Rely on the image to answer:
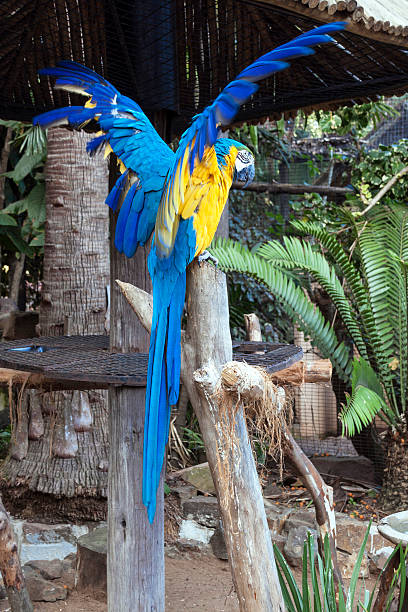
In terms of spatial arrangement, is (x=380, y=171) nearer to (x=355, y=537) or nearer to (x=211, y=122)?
(x=355, y=537)

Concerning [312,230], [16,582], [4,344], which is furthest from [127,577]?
[312,230]

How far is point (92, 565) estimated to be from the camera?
275 centimetres

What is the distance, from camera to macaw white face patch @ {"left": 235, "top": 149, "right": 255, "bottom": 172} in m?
1.54

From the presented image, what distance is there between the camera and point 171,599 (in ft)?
9.01

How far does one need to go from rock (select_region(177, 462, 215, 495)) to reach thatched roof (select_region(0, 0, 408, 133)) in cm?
212

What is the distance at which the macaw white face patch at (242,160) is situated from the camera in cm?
154

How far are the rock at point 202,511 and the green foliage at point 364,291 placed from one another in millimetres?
882

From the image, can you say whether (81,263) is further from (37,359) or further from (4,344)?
(37,359)

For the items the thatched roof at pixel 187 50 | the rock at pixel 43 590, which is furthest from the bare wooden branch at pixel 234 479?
the rock at pixel 43 590

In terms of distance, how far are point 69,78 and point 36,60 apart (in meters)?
0.58

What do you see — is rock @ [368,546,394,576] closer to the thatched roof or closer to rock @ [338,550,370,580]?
rock @ [338,550,370,580]

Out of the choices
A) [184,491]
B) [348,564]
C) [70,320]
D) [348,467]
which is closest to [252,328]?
[70,320]

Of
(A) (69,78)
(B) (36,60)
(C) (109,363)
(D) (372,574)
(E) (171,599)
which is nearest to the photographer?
(A) (69,78)

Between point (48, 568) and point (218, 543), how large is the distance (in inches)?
34.0
